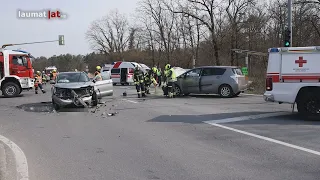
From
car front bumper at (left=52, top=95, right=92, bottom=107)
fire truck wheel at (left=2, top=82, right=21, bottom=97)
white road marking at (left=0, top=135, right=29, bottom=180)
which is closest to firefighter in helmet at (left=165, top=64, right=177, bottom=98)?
car front bumper at (left=52, top=95, right=92, bottom=107)

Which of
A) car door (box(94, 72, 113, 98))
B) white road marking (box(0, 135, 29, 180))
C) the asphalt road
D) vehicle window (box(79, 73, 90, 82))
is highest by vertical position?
vehicle window (box(79, 73, 90, 82))

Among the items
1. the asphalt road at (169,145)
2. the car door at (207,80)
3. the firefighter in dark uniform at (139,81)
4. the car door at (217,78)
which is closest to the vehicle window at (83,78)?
the asphalt road at (169,145)

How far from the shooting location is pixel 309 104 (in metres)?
10.1

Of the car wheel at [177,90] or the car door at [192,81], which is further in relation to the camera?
the car wheel at [177,90]

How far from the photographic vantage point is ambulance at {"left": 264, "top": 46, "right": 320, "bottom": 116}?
9984 mm

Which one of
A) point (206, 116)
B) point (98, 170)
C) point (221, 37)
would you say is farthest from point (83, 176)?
point (221, 37)

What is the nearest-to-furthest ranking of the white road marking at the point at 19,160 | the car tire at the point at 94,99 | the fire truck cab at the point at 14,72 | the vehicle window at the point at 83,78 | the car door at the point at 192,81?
the white road marking at the point at 19,160 → the car tire at the point at 94,99 → the vehicle window at the point at 83,78 → the car door at the point at 192,81 → the fire truck cab at the point at 14,72

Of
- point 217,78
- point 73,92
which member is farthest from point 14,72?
point 217,78

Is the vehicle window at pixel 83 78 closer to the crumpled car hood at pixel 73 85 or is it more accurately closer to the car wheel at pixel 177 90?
the crumpled car hood at pixel 73 85

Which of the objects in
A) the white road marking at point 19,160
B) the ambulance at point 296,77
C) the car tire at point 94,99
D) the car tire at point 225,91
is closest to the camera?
the white road marking at point 19,160

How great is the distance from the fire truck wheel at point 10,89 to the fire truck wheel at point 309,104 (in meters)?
17.0

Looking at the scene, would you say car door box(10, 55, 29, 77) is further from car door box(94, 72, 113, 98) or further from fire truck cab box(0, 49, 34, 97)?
car door box(94, 72, 113, 98)

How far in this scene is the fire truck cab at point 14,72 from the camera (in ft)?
70.5

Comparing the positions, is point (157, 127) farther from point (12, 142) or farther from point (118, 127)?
point (12, 142)
